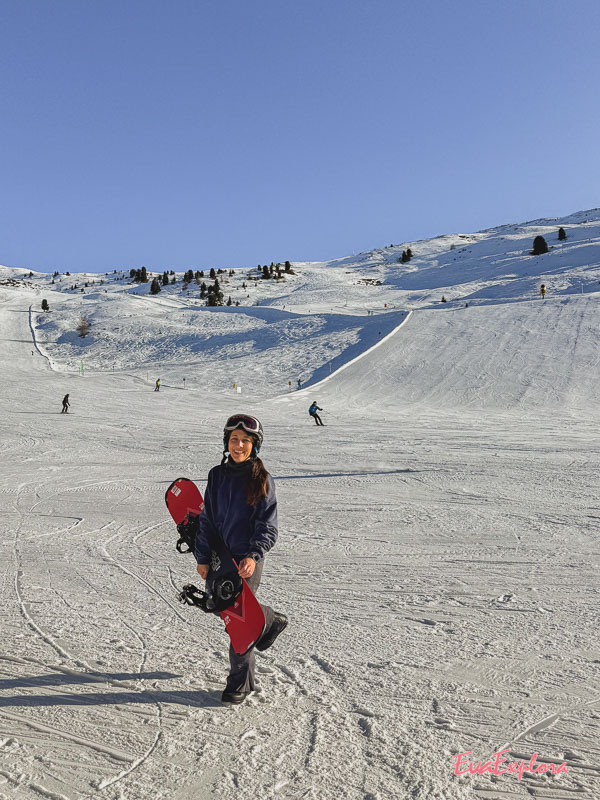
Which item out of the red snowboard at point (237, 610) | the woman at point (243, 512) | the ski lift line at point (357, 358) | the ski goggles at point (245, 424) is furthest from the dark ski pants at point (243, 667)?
the ski lift line at point (357, 358)

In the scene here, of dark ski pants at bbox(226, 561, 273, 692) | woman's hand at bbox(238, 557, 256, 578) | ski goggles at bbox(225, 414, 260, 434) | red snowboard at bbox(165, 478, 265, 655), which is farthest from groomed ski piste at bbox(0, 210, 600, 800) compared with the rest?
ski goggles at bbox(225, 414, 260, 434)

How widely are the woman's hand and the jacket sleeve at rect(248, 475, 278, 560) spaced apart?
4 centimetres

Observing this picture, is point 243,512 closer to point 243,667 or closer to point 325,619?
point 243,667

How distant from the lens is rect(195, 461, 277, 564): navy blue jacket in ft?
11.4

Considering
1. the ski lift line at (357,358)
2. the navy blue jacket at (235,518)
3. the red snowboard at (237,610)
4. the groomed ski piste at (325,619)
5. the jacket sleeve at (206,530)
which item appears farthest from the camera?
the ski lift line at (357,358)

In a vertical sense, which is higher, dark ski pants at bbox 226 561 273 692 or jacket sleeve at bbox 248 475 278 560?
jacket sleeve at bbox 248 475 278 560

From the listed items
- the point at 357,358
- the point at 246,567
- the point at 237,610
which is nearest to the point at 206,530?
the point at 246,567

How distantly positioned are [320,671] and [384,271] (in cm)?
8283

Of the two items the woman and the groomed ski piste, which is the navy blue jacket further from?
the groomed ski piste

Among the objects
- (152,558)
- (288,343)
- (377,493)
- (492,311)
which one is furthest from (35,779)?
(492,311)

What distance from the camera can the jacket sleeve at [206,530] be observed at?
3635mm

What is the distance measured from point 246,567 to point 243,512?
0.35 meters

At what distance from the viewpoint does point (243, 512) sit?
3539mm

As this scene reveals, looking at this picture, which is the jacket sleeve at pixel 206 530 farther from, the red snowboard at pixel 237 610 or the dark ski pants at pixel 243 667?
the dark ski pants at pixel 243 667
